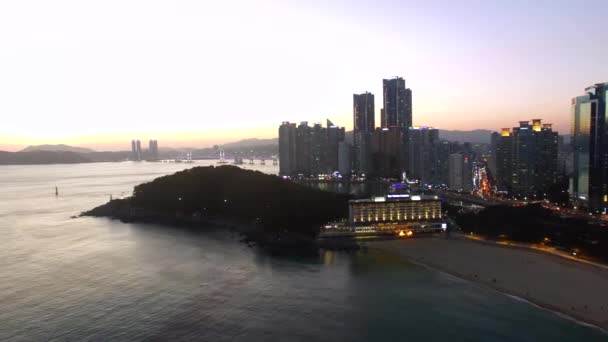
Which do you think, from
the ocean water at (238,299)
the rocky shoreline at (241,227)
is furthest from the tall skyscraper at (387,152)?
the ocean water at (238,299)

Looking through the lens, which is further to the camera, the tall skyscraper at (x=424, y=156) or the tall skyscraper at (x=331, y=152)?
the tall skyscraper at (x=331, y=152)

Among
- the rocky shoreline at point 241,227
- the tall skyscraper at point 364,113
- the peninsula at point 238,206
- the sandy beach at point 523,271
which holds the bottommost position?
the sandy beach at point 523,271

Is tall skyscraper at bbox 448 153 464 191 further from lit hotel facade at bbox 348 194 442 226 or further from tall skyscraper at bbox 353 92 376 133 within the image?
tall skyscraper at bbox 353 92 376 133

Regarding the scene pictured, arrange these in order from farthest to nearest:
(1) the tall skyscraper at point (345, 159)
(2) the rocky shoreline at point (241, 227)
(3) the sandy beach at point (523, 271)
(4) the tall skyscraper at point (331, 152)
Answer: (4) the tall skyscraper at point (331, 152) → (1) the tall skyscraper at point (345, 159) → (2) the rocky shoreline at point (241, 227) → (3) the sandy beach at point (523, 271)

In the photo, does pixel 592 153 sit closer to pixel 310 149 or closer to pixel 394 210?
pixel 394 210

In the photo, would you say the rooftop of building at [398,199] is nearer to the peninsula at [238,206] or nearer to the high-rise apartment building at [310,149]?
the peninsula at [238,206]

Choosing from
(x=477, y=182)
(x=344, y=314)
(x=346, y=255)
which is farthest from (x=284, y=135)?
(x=344, y=314)

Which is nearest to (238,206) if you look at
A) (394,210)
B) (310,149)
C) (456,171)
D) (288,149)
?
(394,210)
